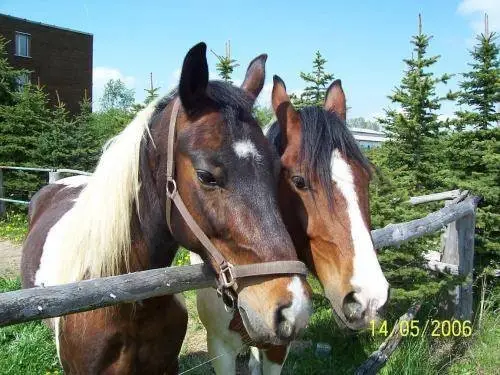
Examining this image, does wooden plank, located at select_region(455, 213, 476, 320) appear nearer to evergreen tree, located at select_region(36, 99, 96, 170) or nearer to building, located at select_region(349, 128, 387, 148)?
building, located at select_region(349, 128, 387, 148)

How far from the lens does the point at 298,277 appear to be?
1572mm

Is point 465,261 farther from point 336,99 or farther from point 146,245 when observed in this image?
point 146,245

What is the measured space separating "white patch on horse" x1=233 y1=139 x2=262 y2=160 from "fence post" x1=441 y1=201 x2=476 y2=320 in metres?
3.09

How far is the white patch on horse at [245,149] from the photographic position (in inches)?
67.4

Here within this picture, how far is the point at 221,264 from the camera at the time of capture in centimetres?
169

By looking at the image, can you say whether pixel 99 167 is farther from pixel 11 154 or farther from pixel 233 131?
pixel 11 154

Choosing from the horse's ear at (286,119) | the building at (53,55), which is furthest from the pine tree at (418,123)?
the building at (53,55)

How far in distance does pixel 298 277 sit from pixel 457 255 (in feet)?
10.3

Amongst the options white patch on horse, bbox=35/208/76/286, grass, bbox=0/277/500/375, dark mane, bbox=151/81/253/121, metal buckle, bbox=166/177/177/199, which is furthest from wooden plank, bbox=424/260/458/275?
white patch on horse, bbox=35/208/76/286

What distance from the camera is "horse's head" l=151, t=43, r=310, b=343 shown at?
1533mm

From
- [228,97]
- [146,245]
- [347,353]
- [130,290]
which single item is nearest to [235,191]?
[228,97]

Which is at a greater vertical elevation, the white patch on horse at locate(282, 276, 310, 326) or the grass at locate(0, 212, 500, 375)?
the white patch on horse at locate(282, 276, 310, 326)

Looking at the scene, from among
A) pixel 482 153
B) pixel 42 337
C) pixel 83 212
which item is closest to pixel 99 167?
pixel 83 212
